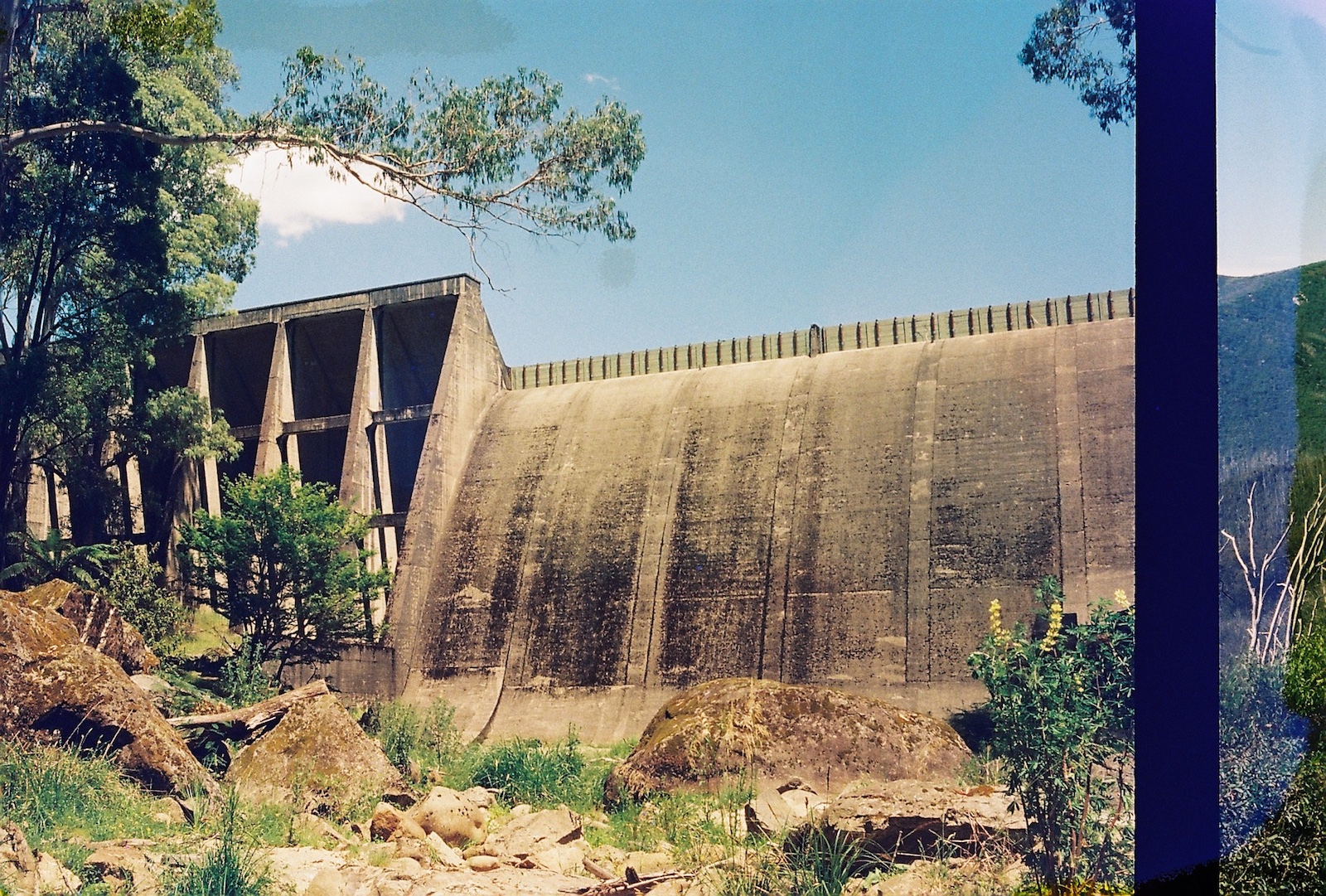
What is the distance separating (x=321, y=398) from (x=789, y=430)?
10.5 meters

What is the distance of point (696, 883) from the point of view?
770cm

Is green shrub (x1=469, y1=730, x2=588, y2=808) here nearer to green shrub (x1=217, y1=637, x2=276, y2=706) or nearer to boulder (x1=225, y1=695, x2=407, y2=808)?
boulder (x1=225, y1=695, x2=407, y2=808)

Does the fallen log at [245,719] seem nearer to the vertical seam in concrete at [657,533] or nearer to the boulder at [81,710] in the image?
the boulder at [81,710]

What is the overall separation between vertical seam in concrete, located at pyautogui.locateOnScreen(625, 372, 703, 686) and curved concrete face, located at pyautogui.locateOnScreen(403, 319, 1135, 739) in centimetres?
4

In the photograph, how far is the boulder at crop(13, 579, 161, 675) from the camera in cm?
1393

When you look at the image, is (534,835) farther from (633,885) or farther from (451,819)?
(633,885)

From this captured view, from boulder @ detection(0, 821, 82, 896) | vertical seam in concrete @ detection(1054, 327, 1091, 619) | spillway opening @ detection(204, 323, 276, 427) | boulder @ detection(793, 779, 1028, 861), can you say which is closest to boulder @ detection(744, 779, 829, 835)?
boulder @ detection(793, 779, 1028, 861)

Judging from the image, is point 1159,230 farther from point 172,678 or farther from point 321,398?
point 321,398

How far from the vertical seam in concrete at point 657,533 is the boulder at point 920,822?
933 centimetres

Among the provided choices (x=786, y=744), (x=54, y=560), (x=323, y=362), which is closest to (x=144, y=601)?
(x=54, y=560)

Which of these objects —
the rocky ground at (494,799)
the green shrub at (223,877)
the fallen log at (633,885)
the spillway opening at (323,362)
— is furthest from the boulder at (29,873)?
the spillway opening at (323,362)

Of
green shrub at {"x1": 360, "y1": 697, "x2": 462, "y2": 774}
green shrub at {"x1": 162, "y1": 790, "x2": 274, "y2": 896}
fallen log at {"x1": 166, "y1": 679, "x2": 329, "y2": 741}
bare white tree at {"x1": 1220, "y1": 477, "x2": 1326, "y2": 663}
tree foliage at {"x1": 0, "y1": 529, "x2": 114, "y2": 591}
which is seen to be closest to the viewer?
green shrub at {"x1": 162, "y1": 790, "x2": 274, "y2": 896}

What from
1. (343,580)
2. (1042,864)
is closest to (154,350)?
(343,580)

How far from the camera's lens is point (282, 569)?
18.0 metres
